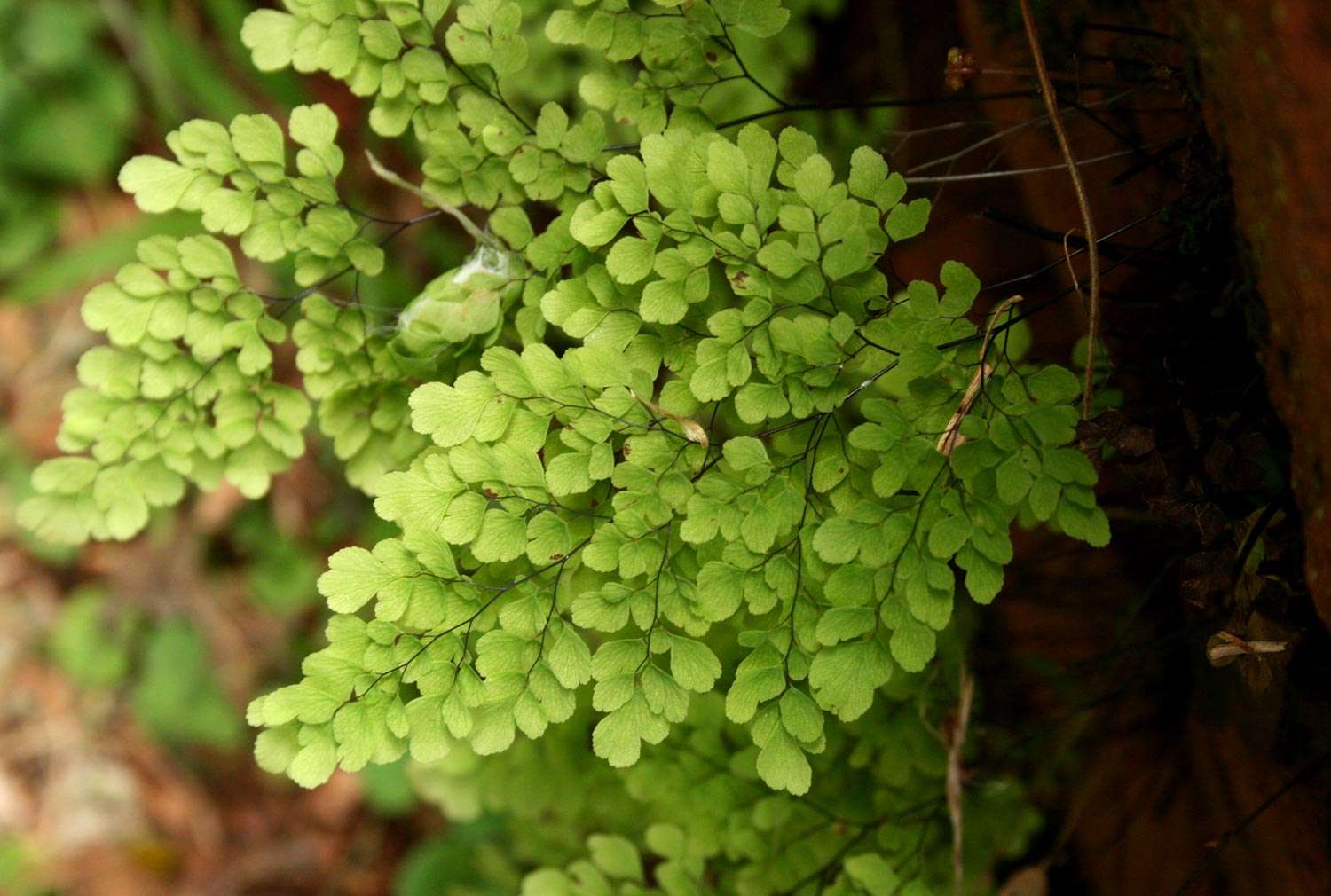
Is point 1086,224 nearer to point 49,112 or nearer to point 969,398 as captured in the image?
point 969,398

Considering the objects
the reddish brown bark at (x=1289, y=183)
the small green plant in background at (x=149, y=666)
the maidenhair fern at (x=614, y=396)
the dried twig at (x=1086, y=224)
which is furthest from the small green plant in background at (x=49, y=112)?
the reddish brown bark at (x=1289, y=183)

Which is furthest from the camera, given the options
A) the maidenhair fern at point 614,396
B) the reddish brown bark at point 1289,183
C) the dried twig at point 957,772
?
the dried twig at point 957,772

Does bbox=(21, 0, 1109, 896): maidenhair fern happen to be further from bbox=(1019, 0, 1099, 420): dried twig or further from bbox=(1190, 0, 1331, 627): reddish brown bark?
bbox=(1190, 0, 1331, 627): reddish brown bark

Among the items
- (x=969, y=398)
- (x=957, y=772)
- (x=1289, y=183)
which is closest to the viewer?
(x=1289, y=183)

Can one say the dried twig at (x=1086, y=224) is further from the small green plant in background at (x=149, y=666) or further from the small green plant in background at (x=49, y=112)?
the small green plant in background at (x=49, y=112)

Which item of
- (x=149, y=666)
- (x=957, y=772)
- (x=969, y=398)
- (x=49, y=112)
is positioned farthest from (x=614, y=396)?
(x=49, y=112)

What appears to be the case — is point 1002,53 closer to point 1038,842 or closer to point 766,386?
point 766,386
